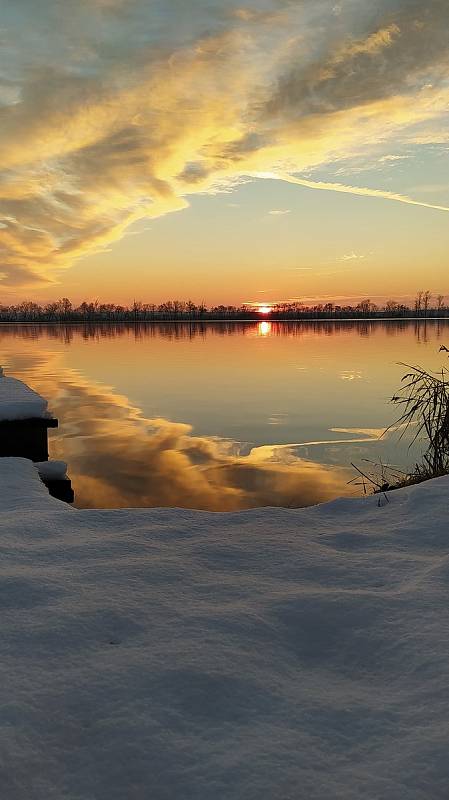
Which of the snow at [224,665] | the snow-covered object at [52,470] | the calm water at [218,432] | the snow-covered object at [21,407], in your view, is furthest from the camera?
the calm water at [218,432]

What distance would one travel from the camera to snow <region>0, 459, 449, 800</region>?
5.28ft

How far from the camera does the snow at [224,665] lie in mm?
1608

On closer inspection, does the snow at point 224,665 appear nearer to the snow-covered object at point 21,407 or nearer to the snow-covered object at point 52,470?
the snow-covered object at point 52,470

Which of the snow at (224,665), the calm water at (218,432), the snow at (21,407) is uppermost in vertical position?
the snow at (21,407)

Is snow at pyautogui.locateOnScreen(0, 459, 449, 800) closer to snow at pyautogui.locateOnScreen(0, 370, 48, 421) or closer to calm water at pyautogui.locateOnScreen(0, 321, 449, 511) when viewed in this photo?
snow at pyautogui.locateOnScreen(0, 370, 48, 421)

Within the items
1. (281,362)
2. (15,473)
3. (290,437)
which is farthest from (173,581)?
(281,362)

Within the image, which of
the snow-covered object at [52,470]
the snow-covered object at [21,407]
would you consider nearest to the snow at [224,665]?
the snow-covered object at [52,470]

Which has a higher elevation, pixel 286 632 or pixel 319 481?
pixel 286 632

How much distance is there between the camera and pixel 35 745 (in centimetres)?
170

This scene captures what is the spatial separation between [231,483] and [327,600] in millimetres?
6177

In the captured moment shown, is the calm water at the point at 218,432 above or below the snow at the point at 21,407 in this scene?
below

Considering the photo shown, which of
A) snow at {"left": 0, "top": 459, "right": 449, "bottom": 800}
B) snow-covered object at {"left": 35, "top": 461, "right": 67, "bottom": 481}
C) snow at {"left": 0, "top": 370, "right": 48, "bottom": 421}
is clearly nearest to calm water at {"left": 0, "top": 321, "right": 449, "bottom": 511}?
snow-covered object at {"left": 35, "top": 461, "right": 67, "bottom": 481}

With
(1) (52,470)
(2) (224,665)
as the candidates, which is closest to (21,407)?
(1) (52,470)

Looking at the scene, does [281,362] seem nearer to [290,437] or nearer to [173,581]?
[290,437]
